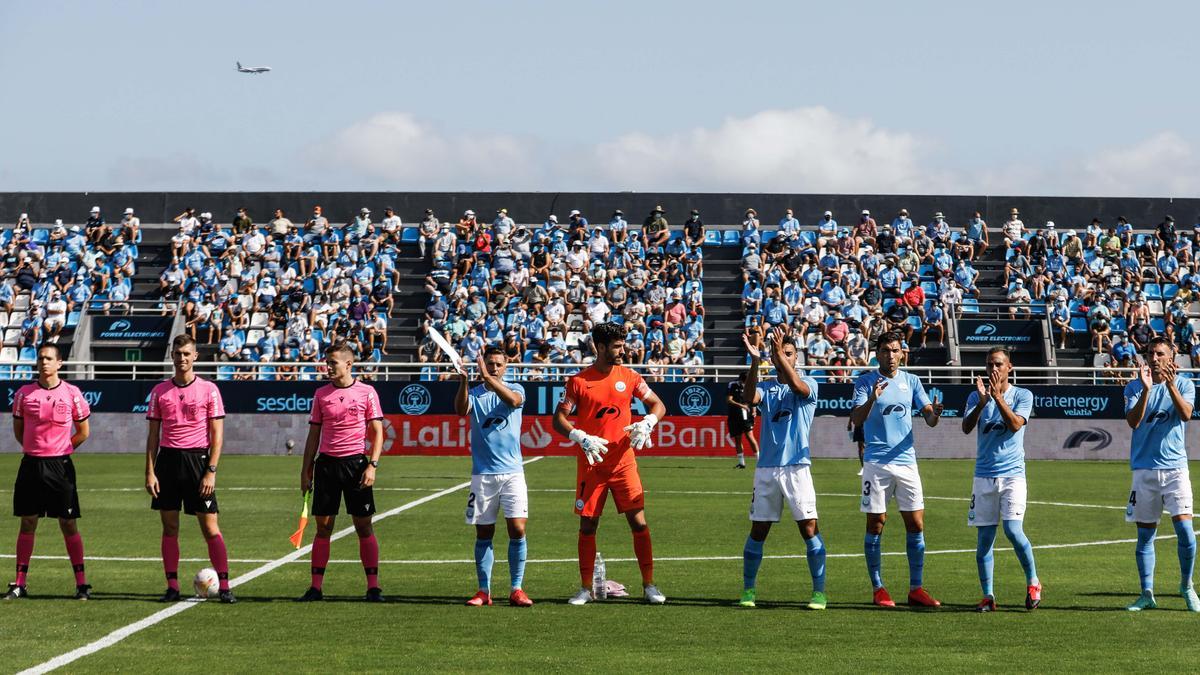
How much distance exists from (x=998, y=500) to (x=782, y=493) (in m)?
1.84

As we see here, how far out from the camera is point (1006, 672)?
939cm

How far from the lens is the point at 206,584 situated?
12.6 metres

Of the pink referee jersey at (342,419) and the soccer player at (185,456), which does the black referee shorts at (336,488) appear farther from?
the soccer player at (185,456)

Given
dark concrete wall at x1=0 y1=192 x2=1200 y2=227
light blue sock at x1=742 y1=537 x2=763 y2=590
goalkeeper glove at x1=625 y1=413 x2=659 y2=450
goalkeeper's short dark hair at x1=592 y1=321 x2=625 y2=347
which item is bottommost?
light blue sock at x1=742 y1=537 x2=763 y2=590

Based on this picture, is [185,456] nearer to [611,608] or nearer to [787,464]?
[611,608]

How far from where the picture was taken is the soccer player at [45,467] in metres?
12.9

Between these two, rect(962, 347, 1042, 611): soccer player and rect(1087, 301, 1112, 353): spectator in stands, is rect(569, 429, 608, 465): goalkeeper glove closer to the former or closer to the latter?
rect(962, 347, 1042, 611): soccer player

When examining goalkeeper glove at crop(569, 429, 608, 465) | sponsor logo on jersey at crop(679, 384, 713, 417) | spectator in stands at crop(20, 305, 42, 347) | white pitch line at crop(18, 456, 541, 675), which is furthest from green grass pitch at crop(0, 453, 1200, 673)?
spectator in stands at crop(20, 305, 42, 347)

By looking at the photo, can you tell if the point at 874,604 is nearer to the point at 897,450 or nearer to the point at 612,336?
the point at 897,450

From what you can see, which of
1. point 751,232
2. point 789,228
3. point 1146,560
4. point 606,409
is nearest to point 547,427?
point 751,232

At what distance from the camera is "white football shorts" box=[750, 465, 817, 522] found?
476 inches

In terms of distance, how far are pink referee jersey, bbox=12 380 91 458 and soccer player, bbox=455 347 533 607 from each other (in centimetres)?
374

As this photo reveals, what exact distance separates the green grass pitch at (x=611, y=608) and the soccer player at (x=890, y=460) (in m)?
0.51

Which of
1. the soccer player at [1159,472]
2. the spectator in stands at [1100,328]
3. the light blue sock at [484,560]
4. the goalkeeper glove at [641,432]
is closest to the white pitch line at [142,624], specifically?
the light blue sock at [484,560]
